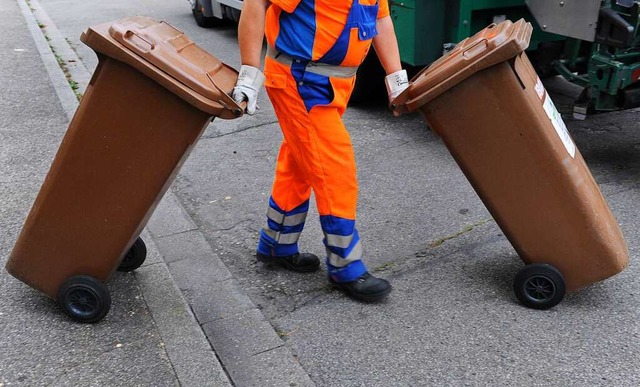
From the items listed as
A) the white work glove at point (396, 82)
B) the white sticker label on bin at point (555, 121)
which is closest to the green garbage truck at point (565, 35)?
the white sticker label on bin at point (555, 121)

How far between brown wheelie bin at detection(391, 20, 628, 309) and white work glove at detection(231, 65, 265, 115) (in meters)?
0.60

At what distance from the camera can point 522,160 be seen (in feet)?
9.64

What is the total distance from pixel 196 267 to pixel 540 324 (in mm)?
1670

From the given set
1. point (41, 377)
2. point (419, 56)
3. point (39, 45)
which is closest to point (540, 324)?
point (41, 377)

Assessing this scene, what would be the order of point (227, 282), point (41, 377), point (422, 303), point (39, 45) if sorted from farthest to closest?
1. point (39, 45)
2. point (227, 282)
3. point (422, 303)
4. point (41, 377)

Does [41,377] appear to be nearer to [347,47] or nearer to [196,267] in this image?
[196,267]

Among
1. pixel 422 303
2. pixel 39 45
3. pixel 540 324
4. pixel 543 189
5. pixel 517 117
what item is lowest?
pixel 39 45

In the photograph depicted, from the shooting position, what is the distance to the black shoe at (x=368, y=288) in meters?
3.19

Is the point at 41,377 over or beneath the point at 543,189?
beneath

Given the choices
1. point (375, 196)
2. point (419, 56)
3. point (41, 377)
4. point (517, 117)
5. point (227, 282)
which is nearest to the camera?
point (41, 377)

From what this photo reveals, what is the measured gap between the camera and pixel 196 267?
360cm

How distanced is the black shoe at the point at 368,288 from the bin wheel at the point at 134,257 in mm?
981

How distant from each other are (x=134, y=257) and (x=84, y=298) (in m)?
0.46

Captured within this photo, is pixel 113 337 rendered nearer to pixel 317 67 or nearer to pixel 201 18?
pixel 317 67
